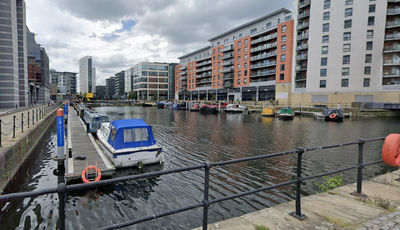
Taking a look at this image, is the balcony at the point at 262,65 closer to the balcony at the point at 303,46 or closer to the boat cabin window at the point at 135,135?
the balcony at the point at 303,46

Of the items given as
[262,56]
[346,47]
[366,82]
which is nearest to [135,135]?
[366,82]

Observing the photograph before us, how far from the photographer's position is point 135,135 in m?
12.2

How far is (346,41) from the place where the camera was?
173 ft

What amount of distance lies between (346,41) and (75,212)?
62.8m

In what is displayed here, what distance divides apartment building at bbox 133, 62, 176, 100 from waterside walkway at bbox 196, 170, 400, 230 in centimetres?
12305

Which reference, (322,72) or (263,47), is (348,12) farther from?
(263,47)

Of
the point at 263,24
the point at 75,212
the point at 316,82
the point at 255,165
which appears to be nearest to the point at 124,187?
the point at 75,212

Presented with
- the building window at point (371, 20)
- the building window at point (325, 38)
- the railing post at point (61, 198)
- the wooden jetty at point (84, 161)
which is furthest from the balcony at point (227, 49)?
the railing post at point (61, 198)

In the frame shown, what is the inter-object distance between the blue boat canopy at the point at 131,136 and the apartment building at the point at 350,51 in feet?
176

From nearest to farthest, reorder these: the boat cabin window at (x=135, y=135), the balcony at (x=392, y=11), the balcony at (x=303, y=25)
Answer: the boat cabin window at (x=135, y=135), the balcony at (x=392, y=11), the balcony at (x=303, y=25)

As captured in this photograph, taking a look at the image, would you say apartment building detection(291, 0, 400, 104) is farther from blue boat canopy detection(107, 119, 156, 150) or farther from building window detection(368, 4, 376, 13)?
blue boat canopy detection(107, 119, 156, 150)

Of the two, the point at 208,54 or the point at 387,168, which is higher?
the point at 208,54

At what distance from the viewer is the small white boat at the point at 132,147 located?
37.1 ft

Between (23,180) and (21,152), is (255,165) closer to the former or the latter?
(23,180)
